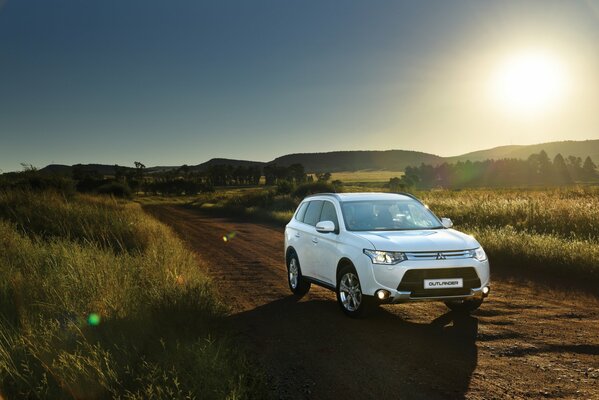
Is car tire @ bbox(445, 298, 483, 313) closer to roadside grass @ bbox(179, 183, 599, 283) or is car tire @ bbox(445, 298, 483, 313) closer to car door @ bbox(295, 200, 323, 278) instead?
car door @ bbox(295, 200, 323, 278)

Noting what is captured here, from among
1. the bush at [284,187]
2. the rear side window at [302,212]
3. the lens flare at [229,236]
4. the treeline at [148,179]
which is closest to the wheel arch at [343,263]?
the rear side window at [302,212]

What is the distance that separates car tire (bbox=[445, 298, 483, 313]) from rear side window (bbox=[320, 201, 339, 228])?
87.0 inches

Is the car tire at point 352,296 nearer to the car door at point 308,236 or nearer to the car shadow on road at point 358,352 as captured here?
the car shadow on road at point 358,352

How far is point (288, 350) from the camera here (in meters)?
6.51

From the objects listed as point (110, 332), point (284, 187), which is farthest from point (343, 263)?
point (284, 187)

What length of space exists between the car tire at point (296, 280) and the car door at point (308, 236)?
177 millimetres

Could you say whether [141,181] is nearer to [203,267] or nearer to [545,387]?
[203,267]

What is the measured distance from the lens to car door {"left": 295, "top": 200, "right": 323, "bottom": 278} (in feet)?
30.7

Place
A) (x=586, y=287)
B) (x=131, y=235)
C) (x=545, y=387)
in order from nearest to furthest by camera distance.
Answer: (x=545, y=387) < (x=586, y=287) < (x=131, y=235)

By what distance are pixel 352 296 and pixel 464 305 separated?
179 cm

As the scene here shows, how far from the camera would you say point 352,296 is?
790 cm

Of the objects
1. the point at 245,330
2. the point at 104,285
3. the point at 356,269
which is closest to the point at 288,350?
the point at 245,330

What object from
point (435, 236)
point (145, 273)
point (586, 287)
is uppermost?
point (435, 236)

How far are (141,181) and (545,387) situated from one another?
12884cm
